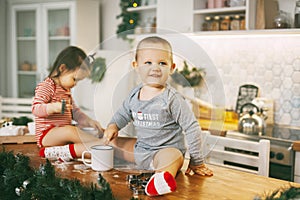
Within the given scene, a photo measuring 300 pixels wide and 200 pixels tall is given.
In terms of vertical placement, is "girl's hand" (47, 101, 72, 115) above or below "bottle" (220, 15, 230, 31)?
below

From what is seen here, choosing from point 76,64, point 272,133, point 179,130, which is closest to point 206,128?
point 179,130

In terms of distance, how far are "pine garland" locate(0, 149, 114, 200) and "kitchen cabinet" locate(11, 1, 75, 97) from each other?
9.84 ft

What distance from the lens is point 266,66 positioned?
3.07m

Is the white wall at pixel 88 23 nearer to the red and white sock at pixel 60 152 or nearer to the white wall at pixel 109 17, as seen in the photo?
the white wall at pixel 109 17

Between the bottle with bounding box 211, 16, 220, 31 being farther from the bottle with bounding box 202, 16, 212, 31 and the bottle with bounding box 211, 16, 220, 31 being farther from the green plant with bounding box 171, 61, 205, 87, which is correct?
the green plant with bounding box 171, 61, 205, 87

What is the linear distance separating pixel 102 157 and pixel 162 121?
0.82 ft

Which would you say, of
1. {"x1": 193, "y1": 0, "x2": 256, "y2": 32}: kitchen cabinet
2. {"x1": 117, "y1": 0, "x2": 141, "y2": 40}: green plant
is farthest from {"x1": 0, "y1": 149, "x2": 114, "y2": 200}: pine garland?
{"x1": 117, "y1": 0, "x2": 141, "y2": 40}: green plant

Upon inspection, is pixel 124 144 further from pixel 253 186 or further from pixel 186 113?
pixel 253 186

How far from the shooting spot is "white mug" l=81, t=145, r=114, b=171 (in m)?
1.35

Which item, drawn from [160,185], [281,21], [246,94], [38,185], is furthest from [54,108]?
[246,94]

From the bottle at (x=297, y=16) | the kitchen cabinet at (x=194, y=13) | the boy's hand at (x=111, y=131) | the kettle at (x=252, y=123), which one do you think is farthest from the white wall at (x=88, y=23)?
the boy's hand at (x=111, y=131)

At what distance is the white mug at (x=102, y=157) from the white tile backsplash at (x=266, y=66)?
1860mm

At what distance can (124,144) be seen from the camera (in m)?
1.33

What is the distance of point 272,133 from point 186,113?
1653mm
